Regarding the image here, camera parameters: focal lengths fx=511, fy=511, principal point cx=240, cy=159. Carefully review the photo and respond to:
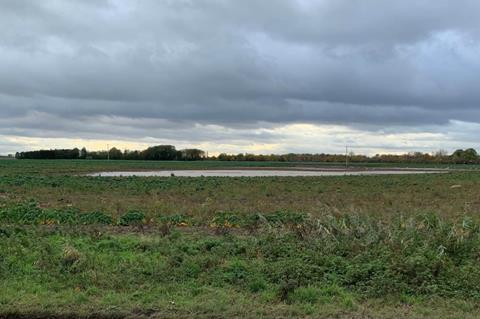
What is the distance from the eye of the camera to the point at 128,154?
538 feet

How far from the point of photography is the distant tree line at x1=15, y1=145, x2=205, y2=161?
523 ft

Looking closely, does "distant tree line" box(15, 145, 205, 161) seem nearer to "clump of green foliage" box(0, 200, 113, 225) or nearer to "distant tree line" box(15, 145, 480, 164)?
"distant tree line" box(15, 145, 480, 164)

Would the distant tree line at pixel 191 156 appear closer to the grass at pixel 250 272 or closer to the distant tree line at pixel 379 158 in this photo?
the distant tree line at pixel 379 158

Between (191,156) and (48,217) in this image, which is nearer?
(48,217)

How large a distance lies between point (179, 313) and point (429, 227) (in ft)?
21.5

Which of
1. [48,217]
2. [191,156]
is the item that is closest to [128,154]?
[191,156]

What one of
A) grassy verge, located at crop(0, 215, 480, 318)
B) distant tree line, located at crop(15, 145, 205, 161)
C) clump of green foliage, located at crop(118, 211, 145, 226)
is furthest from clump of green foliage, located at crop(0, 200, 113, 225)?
distant tree line, located at crop(15, 145, 205, 161)

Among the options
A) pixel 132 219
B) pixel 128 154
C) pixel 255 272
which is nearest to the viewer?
pixel 255 272

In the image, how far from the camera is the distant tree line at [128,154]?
159375 millimetres

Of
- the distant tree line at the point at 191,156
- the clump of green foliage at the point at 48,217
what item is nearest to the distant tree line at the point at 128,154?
the distant tree line at the point at 191,156

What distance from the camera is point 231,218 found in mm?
15992

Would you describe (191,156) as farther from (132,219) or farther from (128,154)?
(132,219)

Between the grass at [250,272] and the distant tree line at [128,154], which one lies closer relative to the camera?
the grass at [250,272]

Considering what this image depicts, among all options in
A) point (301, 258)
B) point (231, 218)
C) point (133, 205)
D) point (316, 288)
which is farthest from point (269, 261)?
point (133, 205)
